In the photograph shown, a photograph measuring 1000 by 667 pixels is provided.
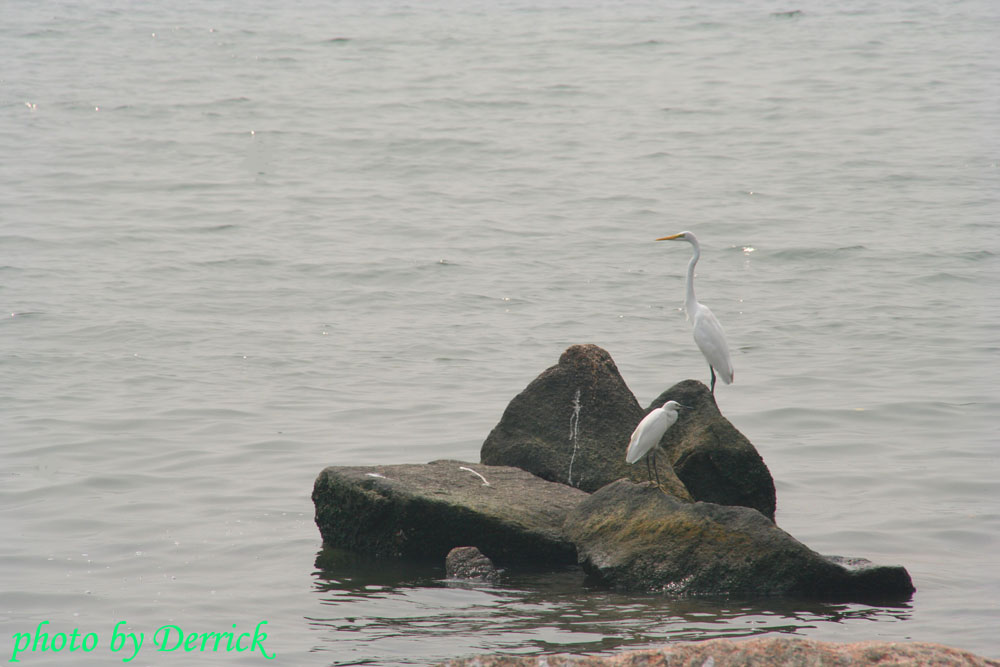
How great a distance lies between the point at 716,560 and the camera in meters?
5.53

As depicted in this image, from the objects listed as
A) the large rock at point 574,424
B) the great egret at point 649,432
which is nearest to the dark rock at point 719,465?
the large rock at point 574,424

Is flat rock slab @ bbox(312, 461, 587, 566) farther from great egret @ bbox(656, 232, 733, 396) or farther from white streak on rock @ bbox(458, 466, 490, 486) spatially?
great egret @ bbox(656, 232, 733, 396)

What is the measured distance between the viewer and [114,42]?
91.4 feet

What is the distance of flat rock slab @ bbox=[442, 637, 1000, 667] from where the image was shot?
11.6 ft

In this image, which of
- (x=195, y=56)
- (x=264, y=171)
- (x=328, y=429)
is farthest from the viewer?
(x=195, y=56)

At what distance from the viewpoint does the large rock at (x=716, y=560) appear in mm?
5484

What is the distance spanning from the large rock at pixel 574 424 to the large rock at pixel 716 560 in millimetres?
1031

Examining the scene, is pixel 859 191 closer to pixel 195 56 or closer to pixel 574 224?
pixel 574 224

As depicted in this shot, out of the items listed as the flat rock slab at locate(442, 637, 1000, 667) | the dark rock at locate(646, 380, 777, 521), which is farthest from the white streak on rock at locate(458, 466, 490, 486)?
the flat rock slab at locate(442, 637, 1000, 667)

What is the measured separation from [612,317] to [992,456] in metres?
4.76

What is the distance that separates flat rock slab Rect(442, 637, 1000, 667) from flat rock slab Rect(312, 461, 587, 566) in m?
2.34

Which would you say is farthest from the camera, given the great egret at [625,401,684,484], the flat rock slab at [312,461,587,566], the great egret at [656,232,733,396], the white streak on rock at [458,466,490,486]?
the great egret at [656,232,733,396]

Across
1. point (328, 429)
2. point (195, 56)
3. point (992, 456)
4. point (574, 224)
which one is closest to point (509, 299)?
point (574, 224)

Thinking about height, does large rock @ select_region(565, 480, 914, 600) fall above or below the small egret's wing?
below
